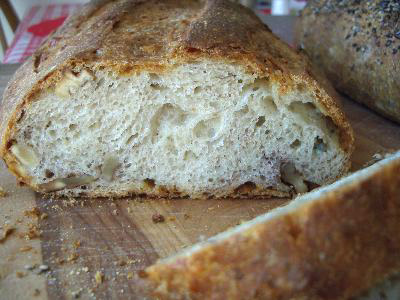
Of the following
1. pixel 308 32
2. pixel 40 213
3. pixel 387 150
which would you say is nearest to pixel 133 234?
pixel 40 213

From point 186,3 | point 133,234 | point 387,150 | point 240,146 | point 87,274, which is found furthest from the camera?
point 186,3

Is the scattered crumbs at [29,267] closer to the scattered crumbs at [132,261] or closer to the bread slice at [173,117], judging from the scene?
the scattered crumbs at [132,261]

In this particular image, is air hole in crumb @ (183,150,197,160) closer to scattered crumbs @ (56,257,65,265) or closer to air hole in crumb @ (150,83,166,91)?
air hole in crumb @ (150,83,166,91)

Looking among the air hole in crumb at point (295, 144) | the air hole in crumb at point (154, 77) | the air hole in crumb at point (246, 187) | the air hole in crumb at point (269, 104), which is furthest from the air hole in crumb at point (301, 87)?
the air hole in crumb at point (154, 77)

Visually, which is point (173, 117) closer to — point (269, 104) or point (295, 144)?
point (269, 104)

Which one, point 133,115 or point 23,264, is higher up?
point 133,115

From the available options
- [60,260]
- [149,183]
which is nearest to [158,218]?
[149,183]

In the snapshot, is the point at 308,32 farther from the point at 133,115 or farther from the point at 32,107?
the point at 32,107
